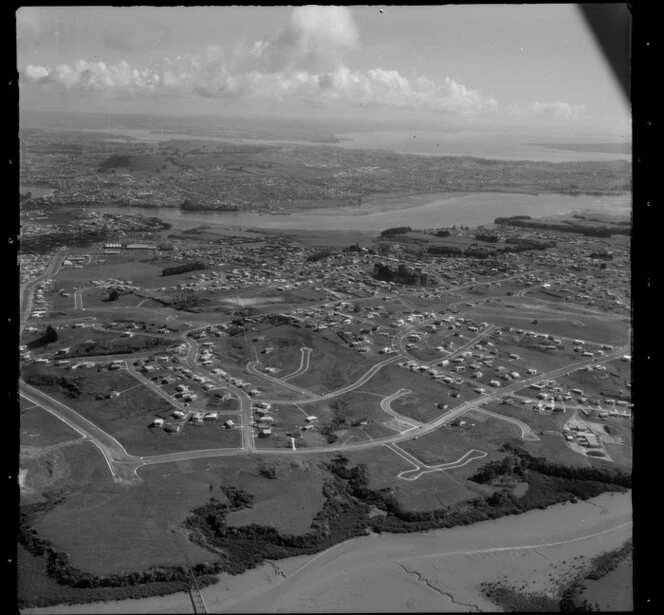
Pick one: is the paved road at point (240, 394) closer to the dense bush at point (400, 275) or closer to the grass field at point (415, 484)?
the grass field at point (415, 484)

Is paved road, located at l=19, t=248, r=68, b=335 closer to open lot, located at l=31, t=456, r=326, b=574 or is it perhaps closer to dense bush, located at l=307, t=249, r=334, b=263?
open lot, located at l=31, t=456, r=326, b=574

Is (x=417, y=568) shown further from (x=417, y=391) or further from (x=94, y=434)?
(x=94, y=434)

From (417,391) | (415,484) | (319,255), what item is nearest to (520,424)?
(417,391)

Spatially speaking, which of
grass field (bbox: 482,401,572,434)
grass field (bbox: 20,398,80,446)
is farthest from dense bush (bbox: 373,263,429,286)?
grass field (bbox: 20,398,80,446)

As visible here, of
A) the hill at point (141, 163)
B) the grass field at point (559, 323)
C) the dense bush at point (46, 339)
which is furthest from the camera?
the hill at point (141, 163)

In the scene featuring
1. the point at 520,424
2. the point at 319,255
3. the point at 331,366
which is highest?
the point at 319,255

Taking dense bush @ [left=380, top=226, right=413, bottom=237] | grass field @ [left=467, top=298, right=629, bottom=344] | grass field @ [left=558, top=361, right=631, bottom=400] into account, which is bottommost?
grass field @ [left=558, top=361, right=631, bottom=400]

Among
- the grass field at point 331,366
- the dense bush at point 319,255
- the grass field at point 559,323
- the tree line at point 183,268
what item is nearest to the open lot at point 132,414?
the grass field at point 331,366

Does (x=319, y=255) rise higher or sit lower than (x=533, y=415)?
higher
